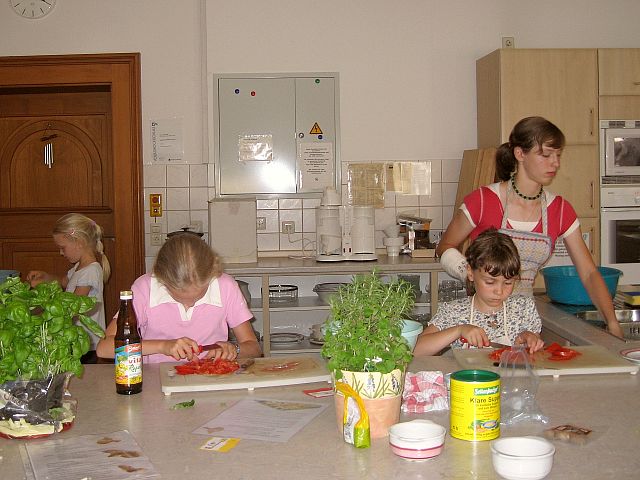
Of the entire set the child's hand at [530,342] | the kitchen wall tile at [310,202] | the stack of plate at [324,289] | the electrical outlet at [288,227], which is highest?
the kitchen wall tile at [310,202]

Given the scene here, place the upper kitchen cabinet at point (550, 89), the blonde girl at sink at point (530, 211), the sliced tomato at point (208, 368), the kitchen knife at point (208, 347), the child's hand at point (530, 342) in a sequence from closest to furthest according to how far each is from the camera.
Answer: the sliced tomato at point (208, 368), the child's hand at point (530, 342), the kitchen knife at point (208, 347), the blonde girl at sink at point (530, 211), the upper kitchen cabinet at point (550, 89)

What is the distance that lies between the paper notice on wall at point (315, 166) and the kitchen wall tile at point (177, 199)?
69 cm

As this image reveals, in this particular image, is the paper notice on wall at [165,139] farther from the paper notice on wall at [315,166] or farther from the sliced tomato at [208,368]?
the sliced tomato at [208,368]

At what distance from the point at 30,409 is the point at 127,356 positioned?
322mm

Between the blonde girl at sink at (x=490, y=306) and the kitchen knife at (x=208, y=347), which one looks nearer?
the kitchen knife at (x=208, y=347)

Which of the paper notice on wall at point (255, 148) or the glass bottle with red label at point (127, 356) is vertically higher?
the paper notice on wall at point (255, 148)

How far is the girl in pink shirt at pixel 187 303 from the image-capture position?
2.39 m

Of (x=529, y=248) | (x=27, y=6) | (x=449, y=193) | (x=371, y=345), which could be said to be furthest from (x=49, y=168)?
(x=371, y=345)

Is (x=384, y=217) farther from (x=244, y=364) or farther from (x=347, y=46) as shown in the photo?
(x=244, y=364)

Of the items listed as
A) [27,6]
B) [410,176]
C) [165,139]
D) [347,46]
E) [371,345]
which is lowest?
[371,345]

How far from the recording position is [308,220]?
4875 millimetres

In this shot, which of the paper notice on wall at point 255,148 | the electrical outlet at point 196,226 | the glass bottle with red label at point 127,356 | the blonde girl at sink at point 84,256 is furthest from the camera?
the paper notice on wall at point 255,148

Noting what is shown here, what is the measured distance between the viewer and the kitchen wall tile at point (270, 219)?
16.0ft

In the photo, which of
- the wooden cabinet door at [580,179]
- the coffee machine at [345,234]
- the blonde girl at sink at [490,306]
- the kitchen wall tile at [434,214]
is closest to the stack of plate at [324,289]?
the coffee machine at [345,234]
